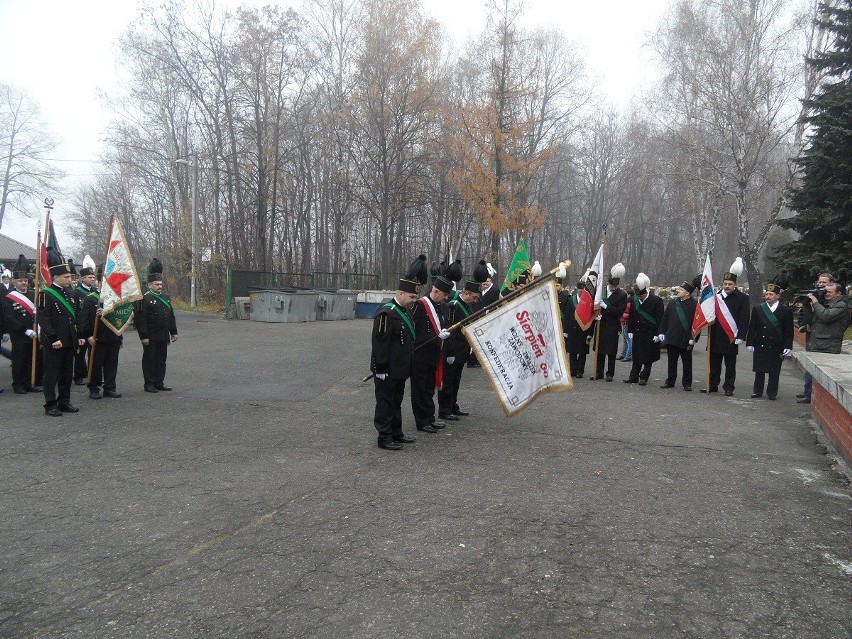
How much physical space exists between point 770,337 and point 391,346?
22.3ft

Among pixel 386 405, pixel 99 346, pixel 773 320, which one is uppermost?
pixel 773 320

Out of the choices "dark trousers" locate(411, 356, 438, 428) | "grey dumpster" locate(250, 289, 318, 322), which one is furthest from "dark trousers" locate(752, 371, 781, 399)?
"grey dumpster" locate(250, 289, 318, 322)

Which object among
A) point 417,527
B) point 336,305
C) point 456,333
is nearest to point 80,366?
point 456,333

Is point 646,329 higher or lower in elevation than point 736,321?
lower

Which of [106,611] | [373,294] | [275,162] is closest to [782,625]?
[106,611]

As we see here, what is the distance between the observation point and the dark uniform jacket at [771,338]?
1031 cm

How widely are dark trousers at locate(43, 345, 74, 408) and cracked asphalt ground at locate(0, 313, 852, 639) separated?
13.2 inches

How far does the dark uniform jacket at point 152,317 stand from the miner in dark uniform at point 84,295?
654mm

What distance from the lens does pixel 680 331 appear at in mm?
11094

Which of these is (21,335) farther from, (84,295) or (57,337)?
(57,337)

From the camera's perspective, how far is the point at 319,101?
112 ft

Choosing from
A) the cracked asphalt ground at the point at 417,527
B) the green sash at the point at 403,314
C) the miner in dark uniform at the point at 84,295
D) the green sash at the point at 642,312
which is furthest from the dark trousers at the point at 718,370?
the miner in dark uniform at the point at 84,295

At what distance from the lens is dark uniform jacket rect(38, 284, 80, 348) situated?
8.21m

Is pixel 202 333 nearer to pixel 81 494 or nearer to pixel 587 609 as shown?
pixel 81 494
